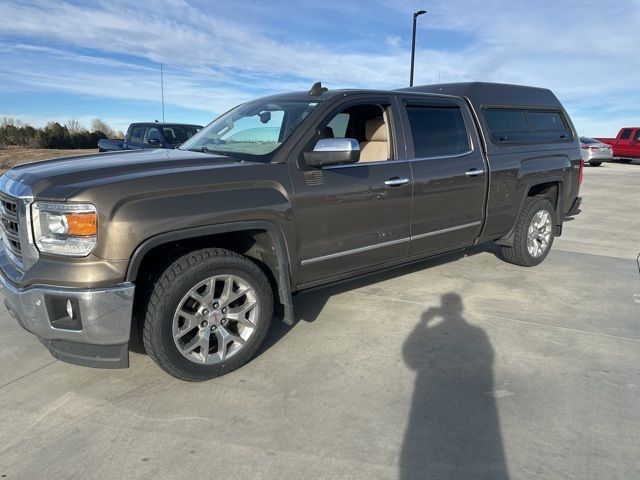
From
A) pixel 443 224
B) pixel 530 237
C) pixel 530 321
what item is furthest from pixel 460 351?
pixel 530 237

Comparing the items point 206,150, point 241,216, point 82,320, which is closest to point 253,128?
point 206,150

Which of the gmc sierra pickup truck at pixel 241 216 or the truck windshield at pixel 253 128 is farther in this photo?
the truck windshield at pixel 253 128

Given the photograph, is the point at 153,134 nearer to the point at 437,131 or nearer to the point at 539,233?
the point at 437,131

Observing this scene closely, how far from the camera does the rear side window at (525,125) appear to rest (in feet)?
17.0

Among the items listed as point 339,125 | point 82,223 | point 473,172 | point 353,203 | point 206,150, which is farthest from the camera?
point 473,172

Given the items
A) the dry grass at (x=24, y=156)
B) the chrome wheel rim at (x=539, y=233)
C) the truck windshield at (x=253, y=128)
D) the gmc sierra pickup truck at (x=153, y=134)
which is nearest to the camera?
the truck windshield at (x=253, y=128)

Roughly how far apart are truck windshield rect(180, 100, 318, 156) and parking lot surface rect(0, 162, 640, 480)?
4.95ft

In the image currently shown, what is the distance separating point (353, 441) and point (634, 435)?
60.8 inches

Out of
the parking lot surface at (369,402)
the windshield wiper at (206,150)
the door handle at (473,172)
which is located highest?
the windshield wiper at (206,150)

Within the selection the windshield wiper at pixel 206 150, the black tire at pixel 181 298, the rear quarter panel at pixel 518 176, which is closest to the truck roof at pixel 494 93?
the rear quarter panel at pixel 518 176

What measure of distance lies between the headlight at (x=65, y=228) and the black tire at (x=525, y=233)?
4509 mm

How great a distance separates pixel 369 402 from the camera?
2.98 m

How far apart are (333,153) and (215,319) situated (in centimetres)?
139

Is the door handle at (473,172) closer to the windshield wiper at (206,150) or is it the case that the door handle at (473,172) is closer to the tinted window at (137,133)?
the windshield wiper at (206,150)
